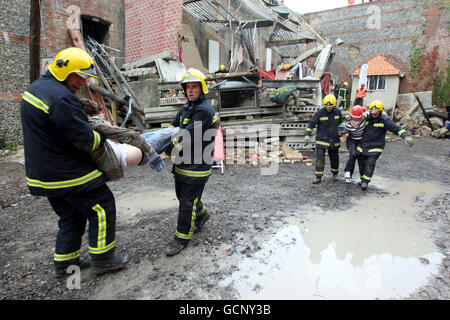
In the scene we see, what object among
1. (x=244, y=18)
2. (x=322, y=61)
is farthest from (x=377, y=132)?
(x=244, y=18)

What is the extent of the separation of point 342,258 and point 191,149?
1.88 m

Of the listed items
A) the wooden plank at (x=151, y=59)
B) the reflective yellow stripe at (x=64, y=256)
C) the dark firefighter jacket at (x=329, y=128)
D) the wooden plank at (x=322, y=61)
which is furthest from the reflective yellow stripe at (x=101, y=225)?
the wooden plank at (x=322, y=61)

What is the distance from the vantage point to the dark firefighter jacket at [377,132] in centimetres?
475

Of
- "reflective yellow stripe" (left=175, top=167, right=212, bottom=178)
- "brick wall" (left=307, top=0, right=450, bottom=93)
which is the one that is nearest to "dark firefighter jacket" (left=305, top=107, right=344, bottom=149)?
"reflective yellow stripe" (left=175, top=167, right=212, bottom=178)

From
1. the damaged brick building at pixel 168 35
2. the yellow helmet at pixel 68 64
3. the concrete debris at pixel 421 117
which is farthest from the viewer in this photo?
the concrete debris at pixel 421 117

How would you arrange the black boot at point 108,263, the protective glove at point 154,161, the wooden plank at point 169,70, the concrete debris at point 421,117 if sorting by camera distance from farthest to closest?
the concrete debris at point 421,117 → the wooden plank at point 169,70 → the protective glove at point 154,161 → the black boot at point 108,263

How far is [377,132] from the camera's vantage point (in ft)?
15.8

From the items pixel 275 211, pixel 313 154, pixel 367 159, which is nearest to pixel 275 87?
pixel 313 154

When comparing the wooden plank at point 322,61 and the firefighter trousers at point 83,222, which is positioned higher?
the wooden plank at point 322,61

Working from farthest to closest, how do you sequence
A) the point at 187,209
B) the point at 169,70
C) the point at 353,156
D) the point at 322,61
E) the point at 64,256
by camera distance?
the point at 322,61 → the point at 169,70 → the point at 353,156 → the point at 187,209 → the point at 64,256

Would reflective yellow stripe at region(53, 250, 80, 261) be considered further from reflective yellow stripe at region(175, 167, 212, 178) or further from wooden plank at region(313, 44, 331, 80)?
wooden plank at region(313, 44, 331, 80)

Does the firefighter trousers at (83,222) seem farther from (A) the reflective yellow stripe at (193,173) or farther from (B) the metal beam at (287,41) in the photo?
(B) the metal beam at (287,41)

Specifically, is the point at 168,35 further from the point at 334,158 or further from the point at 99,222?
the point at 99,222
